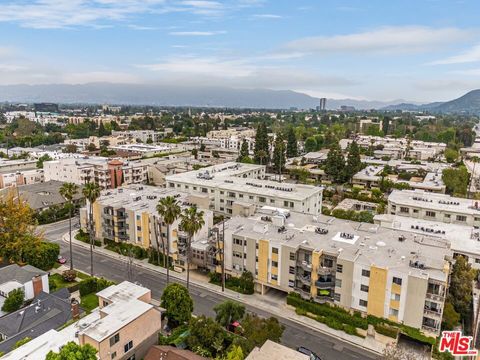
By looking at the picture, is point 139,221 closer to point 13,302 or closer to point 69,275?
point 69,275

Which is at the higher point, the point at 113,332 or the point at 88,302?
the point at 113,332

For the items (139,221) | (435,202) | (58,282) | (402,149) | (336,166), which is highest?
(402,149)

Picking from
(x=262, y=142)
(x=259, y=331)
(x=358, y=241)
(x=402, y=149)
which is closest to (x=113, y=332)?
(x=259, y=331)

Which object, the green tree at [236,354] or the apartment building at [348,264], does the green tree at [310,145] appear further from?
the green tree at [236,354]

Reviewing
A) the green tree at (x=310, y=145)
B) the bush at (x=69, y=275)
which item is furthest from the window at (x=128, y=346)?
the green tree at (x=310, y=145)

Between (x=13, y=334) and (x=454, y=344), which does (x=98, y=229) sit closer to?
(x=13, y=334)

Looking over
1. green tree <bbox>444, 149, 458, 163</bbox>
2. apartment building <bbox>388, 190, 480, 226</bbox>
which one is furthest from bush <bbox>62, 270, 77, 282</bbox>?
green tree <bbox>444, 149, 458, 163</bbox>
